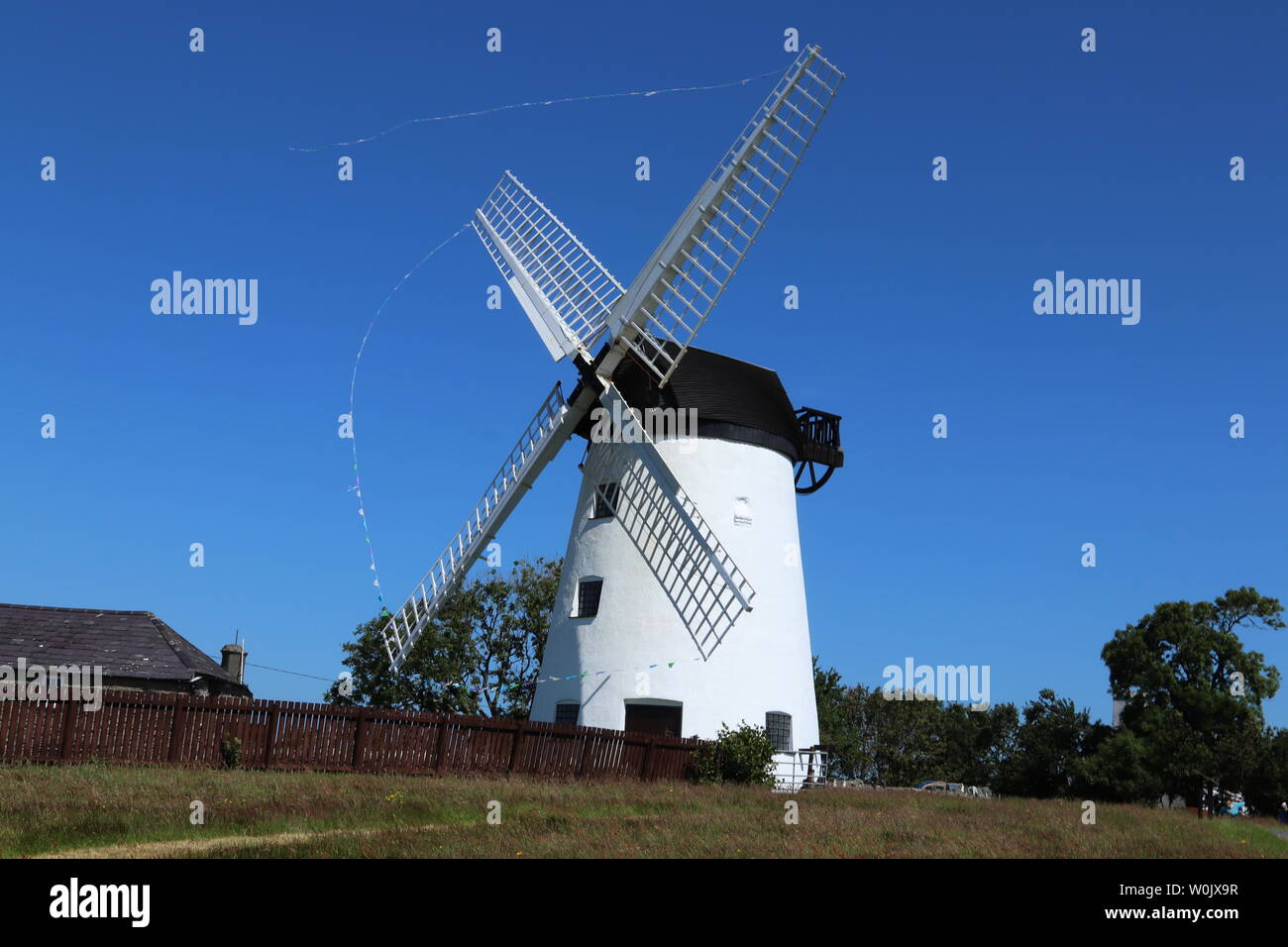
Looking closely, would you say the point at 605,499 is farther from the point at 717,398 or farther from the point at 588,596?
the point at 717,398

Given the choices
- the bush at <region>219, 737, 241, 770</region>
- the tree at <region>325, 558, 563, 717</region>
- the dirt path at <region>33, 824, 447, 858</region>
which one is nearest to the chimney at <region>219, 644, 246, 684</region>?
the tree at <region>325, 558, 563, 717</region>

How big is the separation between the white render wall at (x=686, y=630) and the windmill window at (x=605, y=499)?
23cm

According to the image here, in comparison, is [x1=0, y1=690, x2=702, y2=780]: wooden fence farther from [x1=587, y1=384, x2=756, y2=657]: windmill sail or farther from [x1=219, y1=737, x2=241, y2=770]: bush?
[x1=587, y1=384, x2=756, y2=657]: windmill sail

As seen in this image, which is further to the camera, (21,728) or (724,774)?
(724,774)

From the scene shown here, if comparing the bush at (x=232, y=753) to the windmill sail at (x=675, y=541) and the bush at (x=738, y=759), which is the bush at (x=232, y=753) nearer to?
the bush at (x=738, y=759)

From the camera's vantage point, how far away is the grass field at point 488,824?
41.2ft

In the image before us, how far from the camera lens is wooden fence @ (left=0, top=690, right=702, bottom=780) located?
19094 mm

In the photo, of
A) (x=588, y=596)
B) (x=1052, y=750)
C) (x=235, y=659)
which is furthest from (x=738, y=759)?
(x=235, y=659)

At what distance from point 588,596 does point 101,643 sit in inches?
644

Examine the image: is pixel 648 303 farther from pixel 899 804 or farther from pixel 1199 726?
pixel 1199 726

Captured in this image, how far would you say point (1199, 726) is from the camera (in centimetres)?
3341
